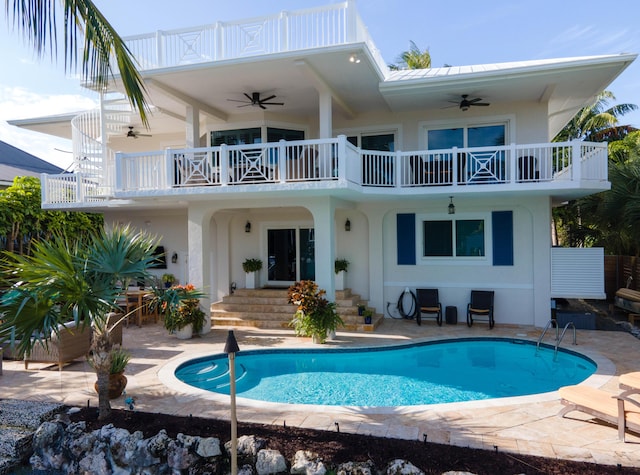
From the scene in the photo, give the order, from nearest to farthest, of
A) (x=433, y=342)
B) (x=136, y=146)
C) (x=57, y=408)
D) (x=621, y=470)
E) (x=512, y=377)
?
1. (x=621, y=470)
2. (x=57, y=408)
3. (x=512, y=377)
4. (x=433, y=342)
5. (x=136, y=146)

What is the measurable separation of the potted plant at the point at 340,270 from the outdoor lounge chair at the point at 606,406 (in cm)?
752

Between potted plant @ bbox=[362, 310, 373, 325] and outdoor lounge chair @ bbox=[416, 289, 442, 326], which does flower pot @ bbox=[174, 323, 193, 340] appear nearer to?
potted plant @ bbox=[362, 310, 373, 325]

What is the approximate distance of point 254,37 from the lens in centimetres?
912

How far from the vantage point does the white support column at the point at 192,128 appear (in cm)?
1088

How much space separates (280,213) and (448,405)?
29.5 feet

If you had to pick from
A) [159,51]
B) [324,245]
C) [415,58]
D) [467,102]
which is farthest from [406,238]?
[415,58]

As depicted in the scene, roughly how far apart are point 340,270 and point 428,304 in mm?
2843

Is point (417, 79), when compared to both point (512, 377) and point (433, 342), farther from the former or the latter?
point (512, 377)

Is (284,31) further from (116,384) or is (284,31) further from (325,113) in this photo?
(116,384)

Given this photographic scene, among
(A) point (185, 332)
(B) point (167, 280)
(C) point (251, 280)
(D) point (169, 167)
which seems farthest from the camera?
(B) point (167, 280)

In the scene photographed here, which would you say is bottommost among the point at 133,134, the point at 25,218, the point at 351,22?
the point at 25,218

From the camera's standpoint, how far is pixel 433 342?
9.60 metres

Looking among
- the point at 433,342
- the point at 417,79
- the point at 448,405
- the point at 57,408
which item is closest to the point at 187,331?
the point at 57,408

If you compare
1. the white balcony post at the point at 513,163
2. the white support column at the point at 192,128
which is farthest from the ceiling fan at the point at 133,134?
the white balcony post at the point at 513,163
